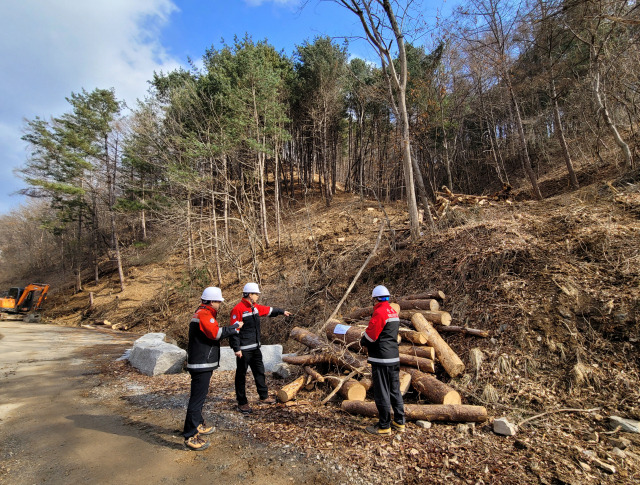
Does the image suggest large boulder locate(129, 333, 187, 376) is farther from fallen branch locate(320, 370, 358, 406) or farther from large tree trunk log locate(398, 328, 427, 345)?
large tree trunk log locate(398, 328, 427, 345)

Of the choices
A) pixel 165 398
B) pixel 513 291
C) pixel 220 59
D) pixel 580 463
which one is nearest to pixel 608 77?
pixel 513 291

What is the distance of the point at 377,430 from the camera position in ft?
13.8

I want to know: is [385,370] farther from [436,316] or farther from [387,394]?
[436,316]

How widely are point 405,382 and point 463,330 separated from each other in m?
1.79

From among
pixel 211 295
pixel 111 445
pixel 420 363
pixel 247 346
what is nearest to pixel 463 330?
pixel 420 363

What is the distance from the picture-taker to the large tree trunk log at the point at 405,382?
16.1 ft

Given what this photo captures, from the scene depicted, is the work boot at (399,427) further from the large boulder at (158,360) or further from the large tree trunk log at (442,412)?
the large boulder at (158,360)

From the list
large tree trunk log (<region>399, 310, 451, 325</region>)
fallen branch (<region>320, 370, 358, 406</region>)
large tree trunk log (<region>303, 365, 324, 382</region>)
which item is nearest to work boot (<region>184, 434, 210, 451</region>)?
fallen branch (<region>320, 370, 358, 406</region>)

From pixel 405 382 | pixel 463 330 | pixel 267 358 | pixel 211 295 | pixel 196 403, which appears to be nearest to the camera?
pixel 196 403

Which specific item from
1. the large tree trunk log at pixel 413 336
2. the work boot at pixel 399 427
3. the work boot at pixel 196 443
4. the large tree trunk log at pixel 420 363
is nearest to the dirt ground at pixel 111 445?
the work boot at pixel 196 443

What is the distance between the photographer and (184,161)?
1780 centimetres

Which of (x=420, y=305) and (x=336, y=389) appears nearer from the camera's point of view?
(x=336, y=389)

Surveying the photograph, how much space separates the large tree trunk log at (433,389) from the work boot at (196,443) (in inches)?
122

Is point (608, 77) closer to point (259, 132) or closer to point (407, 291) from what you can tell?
point (407, 291)
